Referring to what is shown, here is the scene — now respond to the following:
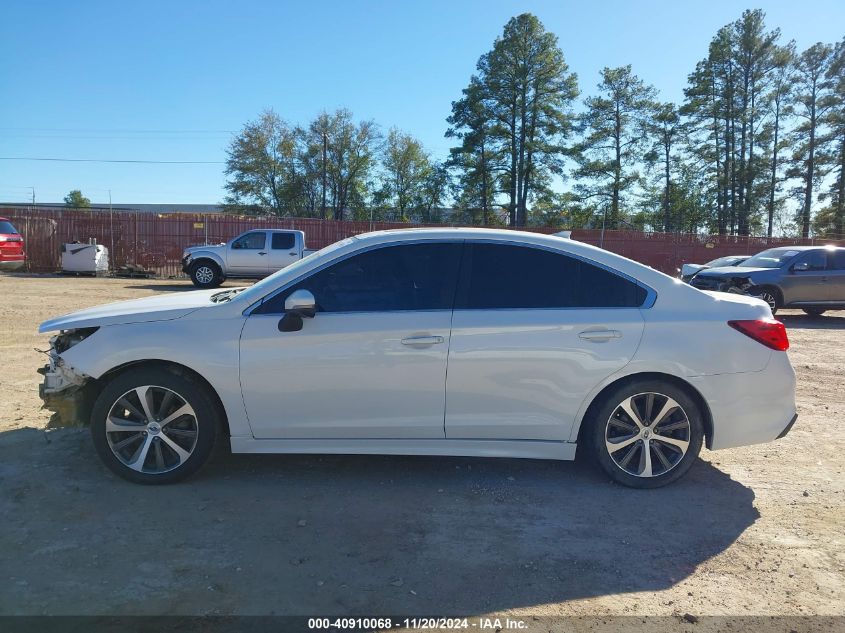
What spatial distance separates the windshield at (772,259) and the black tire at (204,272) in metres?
14.4

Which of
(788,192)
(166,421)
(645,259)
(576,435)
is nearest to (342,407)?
(166,421)

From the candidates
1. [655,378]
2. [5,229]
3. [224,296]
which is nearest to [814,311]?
[655,378]

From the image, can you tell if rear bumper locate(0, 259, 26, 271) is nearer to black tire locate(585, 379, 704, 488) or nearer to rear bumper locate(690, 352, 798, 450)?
black tire locate(585, 379, 704, 488)

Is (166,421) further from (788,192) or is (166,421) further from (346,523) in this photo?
(788,192)

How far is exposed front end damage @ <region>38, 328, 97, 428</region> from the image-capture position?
400cm

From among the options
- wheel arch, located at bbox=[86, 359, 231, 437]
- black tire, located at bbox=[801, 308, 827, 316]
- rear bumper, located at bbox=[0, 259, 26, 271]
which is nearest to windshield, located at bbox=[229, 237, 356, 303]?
wheel arch, located at bbox=[86, 359, 231, 437]

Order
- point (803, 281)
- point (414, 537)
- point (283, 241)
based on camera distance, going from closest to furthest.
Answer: point (414, 537) → point (803, 281) → point (283, 241)

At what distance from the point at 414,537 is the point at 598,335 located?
1.70 m

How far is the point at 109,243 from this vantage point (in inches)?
910

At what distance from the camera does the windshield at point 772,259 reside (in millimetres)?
13898

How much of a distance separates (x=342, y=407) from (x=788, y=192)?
51387 millimetres

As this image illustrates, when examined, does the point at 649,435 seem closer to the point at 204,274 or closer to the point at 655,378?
the point at 655,378

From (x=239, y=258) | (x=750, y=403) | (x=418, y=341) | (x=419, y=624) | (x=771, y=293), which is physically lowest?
(x=419, y=624)

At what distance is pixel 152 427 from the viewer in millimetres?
3891
